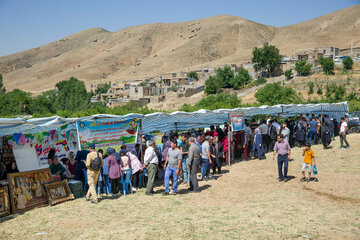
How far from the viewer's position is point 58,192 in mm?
8148

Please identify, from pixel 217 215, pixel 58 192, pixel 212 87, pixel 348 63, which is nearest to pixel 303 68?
pixel 348 63

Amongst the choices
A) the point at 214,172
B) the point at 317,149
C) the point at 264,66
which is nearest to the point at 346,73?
the point at 264,66

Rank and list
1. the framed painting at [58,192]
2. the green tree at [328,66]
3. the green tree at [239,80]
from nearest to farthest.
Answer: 1. the framed painting at [58,192]
2. the green tree at [328,66]
3. the green tree at [239,80]

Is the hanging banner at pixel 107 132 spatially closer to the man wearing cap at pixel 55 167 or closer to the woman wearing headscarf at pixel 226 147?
the man wearing cap at pixel 55 167

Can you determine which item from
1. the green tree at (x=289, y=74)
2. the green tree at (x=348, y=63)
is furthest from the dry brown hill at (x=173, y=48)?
the green tree at (x=348, y=63)

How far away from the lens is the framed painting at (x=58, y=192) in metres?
7.92

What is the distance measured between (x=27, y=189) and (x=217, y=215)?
14.6 ft

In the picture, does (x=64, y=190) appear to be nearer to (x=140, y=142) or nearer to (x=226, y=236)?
(x=140, y=142)

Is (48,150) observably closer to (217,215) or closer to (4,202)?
(4,202)

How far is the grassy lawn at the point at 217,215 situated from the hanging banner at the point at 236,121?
109 inches

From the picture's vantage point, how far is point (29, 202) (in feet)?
25.1

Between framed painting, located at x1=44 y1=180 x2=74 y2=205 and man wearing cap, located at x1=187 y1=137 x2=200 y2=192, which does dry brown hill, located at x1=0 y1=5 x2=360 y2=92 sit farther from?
framed painting, located at x1=44 y1=180 x2=74 y2=205

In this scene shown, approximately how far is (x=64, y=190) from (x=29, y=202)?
886 mm

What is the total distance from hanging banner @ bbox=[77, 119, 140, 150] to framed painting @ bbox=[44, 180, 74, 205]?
110 centimetres
